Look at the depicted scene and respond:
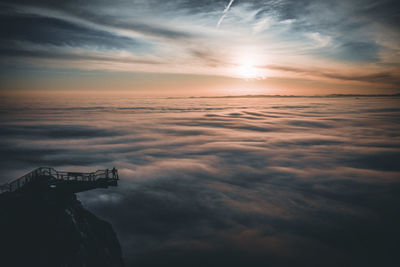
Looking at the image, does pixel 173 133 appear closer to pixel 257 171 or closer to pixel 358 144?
pixel 257 171

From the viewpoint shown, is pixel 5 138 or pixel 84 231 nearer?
pixel 84 231

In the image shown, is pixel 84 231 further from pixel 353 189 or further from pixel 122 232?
pixel 353 189

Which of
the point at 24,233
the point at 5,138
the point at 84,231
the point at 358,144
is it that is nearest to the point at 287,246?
the point at 84,231

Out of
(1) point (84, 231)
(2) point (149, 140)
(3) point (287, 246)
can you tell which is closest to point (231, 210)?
(3) point (287, 246)

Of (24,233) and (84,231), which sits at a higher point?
(24,233)

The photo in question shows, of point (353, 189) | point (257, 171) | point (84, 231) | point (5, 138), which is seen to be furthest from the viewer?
point (5, 138)

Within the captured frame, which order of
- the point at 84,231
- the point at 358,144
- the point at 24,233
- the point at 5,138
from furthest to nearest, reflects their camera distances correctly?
the point at 5,138 < the point at 358,144 < the point at 84,231 < the point at 24,233
